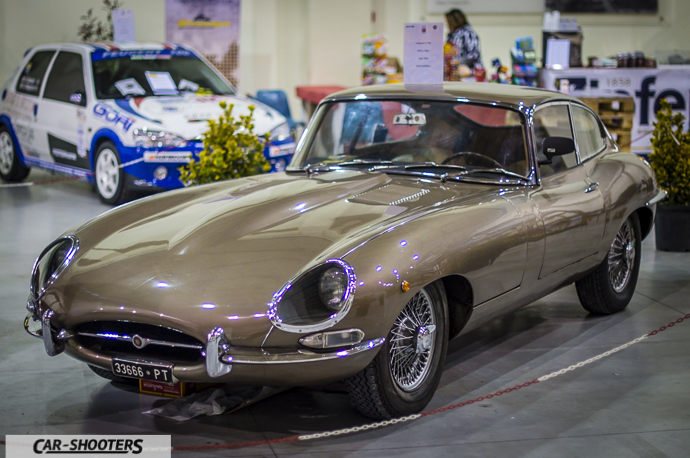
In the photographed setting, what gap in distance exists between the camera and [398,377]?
11.2 feet

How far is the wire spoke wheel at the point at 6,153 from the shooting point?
9.98m

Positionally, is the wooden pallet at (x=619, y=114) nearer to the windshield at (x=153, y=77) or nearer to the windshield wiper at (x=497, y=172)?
the windshield at (x=153, y=77)

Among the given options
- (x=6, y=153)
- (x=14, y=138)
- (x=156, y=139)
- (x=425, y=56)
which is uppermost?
(x=425, y=56)

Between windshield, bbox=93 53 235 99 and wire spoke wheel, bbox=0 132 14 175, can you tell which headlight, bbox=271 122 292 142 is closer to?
windshield, bbox=93 53 235 99

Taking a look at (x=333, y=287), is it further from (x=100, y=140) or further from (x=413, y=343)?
(x=100, y=140)

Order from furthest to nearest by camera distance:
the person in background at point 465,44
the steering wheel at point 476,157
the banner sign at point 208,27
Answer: the banner sign at point 208,27
the person in background at point 465,44
the steering wheel at point 476,157

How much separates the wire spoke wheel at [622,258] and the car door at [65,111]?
5.80 metres

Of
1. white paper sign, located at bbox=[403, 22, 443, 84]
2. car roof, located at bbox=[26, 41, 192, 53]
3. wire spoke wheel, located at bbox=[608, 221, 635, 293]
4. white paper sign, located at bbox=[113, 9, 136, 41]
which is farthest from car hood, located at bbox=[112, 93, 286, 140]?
wire spoke wheel, located at bbox=[608, 221, 635, 293]

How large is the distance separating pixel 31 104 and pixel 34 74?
404mm

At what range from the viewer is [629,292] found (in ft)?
17.0

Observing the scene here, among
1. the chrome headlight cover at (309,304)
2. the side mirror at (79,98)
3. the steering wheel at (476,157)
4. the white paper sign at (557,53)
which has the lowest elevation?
the chrome headlight cover at (309,304)

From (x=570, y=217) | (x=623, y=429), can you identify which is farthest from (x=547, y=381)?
(x=570, y=217)

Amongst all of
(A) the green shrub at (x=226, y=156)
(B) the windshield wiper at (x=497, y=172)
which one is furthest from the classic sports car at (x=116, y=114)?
(B) the windshield wiper at (x=497, y=172)

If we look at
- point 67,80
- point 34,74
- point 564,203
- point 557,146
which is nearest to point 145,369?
point 564,203
